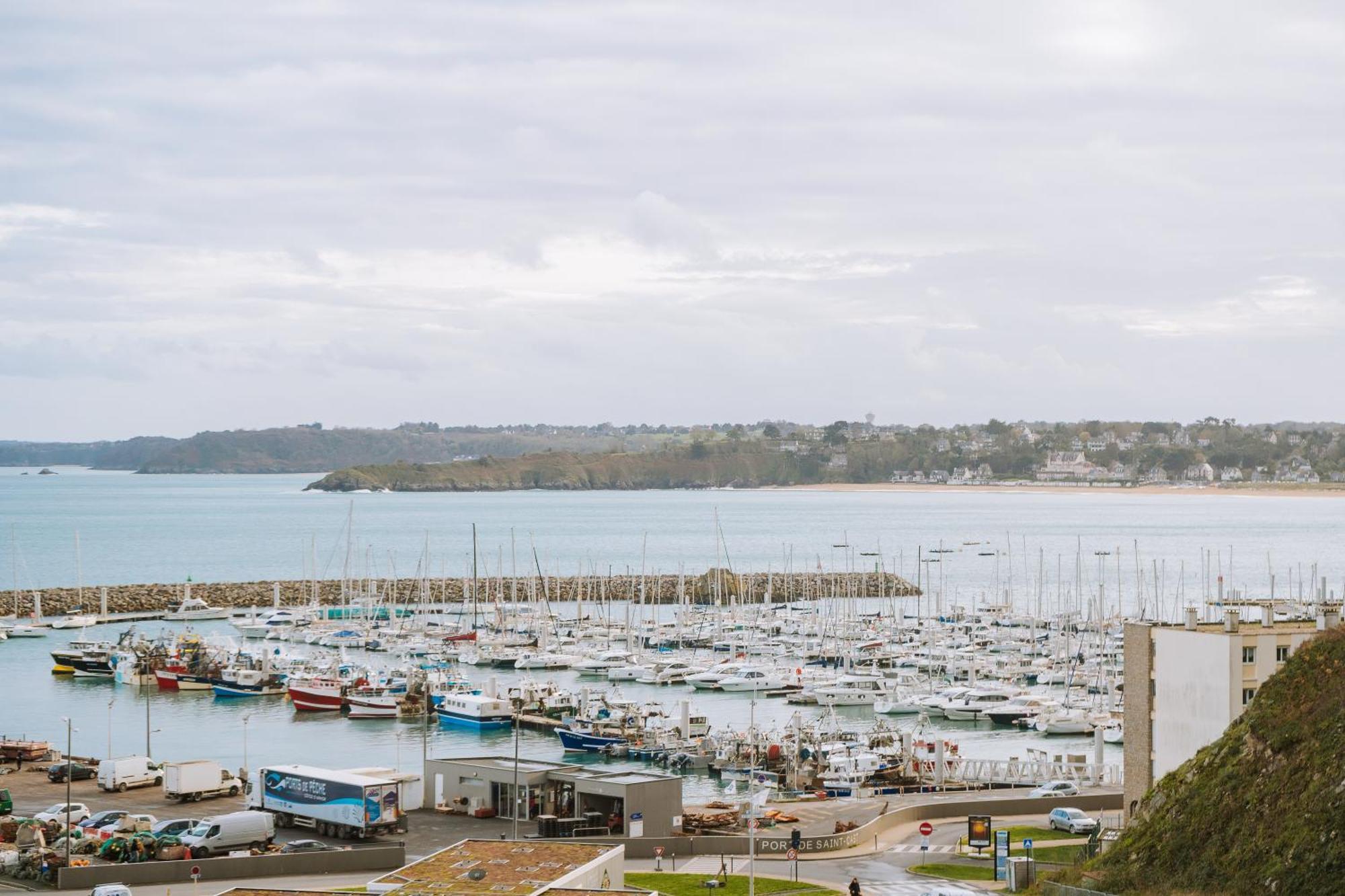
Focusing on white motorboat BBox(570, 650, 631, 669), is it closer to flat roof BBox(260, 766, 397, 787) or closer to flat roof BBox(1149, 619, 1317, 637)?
flat roof BBox(260, 766, 397, 787)

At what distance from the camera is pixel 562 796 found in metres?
33.0

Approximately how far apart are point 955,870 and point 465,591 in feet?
241

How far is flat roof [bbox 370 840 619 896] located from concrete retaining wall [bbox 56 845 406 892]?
442cm

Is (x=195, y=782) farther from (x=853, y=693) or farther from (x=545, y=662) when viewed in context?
(x=545, y=662)

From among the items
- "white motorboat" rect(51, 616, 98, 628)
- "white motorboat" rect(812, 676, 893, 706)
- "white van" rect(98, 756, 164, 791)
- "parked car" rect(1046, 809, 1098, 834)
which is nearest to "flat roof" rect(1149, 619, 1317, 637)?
"parked car" rect(1046, 809, 1098, 834)

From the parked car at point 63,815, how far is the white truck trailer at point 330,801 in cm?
367

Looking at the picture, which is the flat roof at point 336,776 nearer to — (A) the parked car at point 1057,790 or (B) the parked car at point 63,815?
(B) the parked car at point 63,815

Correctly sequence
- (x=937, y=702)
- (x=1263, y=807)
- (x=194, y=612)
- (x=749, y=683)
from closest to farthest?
(x=1263, y=807) → (x=937, y=702) → (x=749, y=683) → (x=194, y=612)

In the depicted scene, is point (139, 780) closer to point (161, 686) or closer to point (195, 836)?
point (195, 836)

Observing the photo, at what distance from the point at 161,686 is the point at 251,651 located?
569 cm

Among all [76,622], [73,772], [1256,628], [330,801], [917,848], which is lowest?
[76,622]

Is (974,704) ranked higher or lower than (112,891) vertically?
lower

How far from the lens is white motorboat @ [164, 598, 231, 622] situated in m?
95.9

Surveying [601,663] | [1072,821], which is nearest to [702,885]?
[1072,821]
